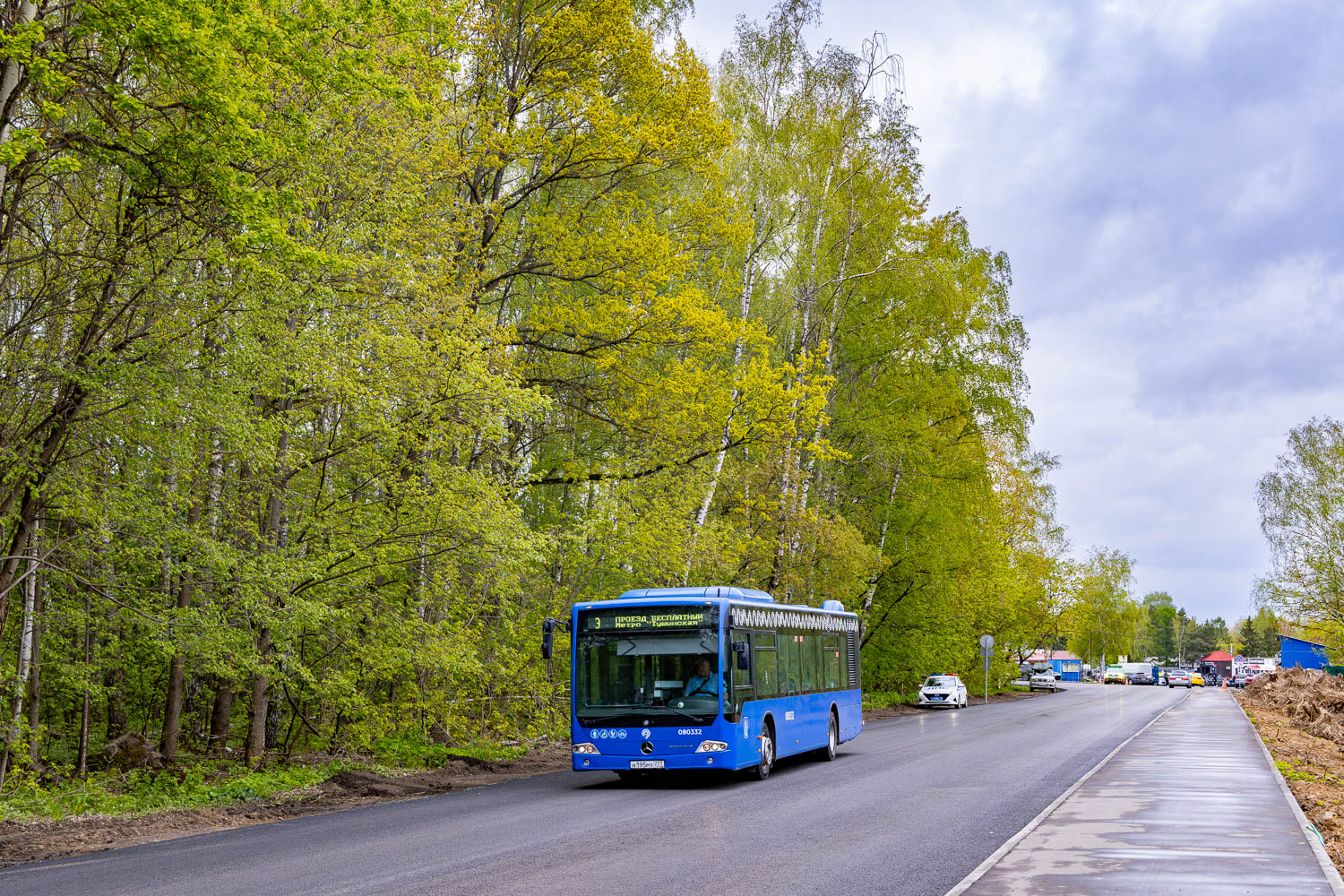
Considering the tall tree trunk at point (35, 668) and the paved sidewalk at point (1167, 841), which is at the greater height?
the tall tree trunk at point (35, 668)

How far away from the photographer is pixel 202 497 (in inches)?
685

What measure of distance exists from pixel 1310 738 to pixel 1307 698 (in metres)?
16.3

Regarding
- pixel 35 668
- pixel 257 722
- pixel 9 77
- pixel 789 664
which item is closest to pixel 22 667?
pixel 35 668

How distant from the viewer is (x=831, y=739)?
2361 centimetres

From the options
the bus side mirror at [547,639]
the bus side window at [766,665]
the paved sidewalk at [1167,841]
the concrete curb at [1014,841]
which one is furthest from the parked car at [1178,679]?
the bus side mirror at [547,639]

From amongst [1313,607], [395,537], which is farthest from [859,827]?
[1313,607]

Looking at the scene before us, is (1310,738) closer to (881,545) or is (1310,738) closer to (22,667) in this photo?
(881,545)

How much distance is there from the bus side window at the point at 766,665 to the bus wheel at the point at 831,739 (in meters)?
3.76

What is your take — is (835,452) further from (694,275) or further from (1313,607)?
(1313,607)

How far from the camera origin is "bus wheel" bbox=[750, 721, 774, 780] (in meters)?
19.2

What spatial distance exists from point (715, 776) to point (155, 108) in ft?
44.2

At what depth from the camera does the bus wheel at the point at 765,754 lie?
755 inches

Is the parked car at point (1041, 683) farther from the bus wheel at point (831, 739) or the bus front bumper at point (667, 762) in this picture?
the bus front bumper at point (667, 762)

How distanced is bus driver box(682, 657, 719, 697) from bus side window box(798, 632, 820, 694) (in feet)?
14.3
